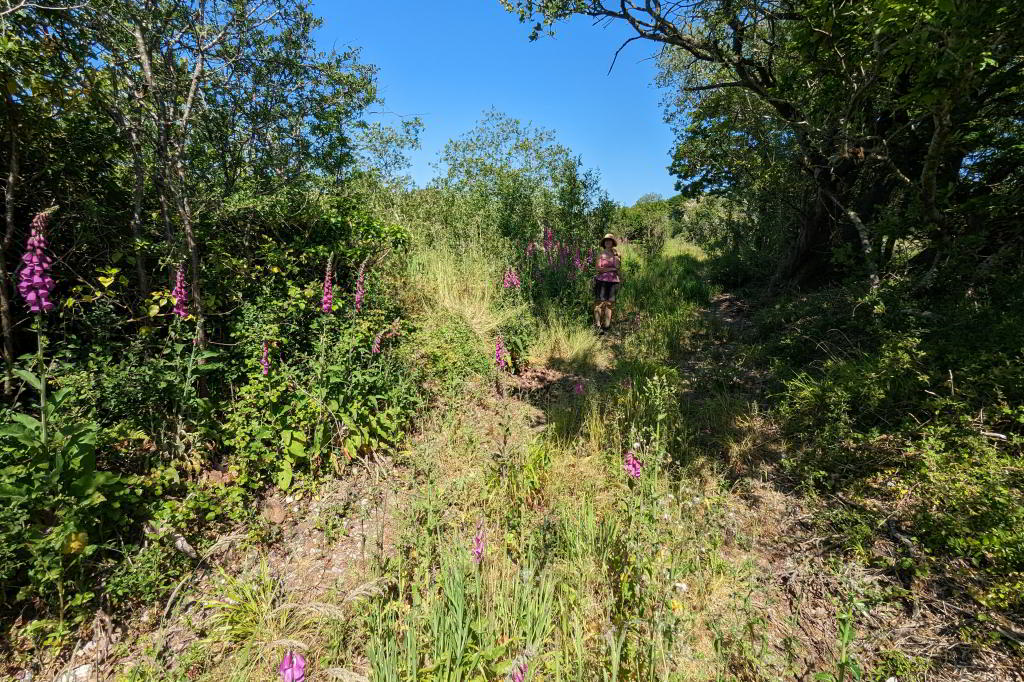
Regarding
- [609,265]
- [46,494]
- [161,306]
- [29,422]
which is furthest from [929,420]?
[161,306]

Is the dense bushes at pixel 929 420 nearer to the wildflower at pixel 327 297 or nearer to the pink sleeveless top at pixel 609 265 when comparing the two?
the pink sleeveless top at pixel 609 265

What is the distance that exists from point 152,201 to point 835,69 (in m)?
7.29

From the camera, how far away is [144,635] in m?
2.01

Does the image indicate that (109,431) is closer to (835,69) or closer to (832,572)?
(832,572)

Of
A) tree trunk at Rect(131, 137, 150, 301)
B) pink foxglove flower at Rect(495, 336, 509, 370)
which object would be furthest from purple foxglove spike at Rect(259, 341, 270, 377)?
pink foxglove flower at Rect(495, 336, 509, 370)

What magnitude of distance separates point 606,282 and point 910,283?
3744 mm

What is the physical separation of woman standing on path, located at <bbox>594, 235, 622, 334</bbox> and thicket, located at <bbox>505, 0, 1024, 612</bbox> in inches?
92.6

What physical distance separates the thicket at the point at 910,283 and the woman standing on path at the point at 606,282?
2.35 metres

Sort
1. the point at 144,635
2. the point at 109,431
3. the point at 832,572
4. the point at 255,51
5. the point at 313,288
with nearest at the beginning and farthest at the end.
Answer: the point at 144,635 → the point at 832,572 → the point at 109,431 → the point at 255,51 → the point at 313,288

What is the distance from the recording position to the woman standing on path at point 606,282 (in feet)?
22.0

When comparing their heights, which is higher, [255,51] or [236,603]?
[255,51]

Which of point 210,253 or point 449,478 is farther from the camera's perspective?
point 210,253

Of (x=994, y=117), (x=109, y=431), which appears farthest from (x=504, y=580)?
(x=994, y=117)

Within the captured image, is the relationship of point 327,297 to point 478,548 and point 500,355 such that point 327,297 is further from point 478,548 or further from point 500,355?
point 478,548
